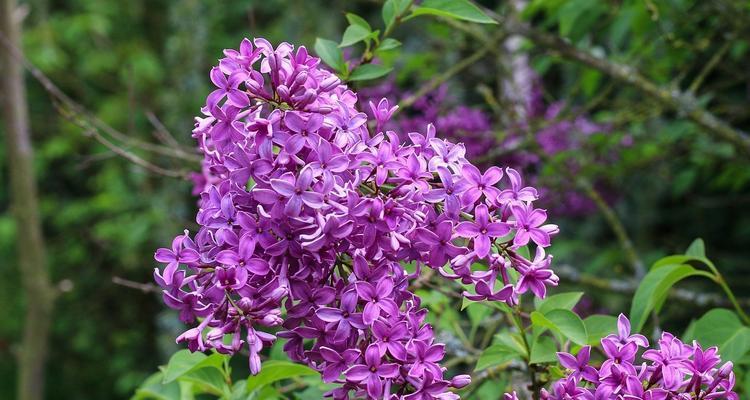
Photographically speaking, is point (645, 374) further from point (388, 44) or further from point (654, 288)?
point (388, 44)

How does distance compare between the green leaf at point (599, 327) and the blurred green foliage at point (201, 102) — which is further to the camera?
the blurred green foliage at point (201, 102)

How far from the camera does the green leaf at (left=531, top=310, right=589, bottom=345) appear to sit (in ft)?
2.96

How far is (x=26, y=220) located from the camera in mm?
2816

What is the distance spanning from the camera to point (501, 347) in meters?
1.02

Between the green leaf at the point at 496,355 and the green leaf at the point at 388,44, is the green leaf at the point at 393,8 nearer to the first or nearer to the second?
the green leaf at the point at 388,44

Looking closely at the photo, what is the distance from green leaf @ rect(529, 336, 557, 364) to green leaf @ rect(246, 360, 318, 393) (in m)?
0.25

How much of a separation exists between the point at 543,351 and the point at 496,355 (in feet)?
0.22

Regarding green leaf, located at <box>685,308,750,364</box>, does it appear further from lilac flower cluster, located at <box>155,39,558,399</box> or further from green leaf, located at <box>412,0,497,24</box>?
green leaf, located at <box>412,0,497,24</box>

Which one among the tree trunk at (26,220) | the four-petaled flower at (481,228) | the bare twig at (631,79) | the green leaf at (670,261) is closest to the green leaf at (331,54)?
the four-petaled flower at (481,228)

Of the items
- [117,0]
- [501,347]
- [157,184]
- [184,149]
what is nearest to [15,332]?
[157,184]

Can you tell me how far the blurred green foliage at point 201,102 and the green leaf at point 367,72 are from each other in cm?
39

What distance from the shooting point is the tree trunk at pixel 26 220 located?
9.01 ft

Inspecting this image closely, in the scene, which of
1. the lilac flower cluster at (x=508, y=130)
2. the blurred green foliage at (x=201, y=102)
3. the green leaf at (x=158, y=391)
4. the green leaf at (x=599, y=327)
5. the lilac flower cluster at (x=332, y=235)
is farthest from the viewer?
the blurred green foliage at (x=201, y=102)

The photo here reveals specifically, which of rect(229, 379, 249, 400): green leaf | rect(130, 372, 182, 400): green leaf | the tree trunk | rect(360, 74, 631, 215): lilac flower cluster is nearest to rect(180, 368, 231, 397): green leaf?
rect(229, 379, 249, 400): green leaf
